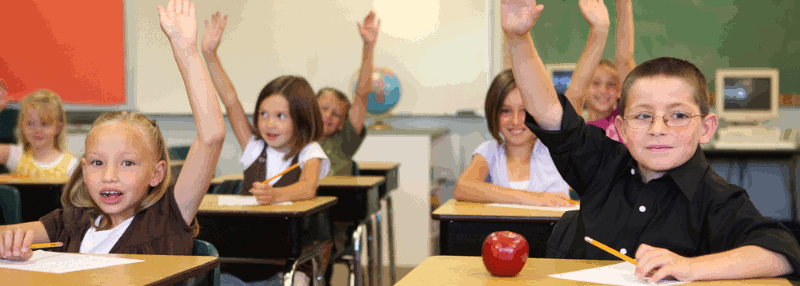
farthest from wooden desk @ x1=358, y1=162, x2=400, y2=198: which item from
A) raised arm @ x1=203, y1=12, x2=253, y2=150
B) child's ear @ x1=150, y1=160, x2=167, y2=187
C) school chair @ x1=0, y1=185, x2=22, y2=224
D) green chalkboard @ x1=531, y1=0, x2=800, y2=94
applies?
child's ear @ x1=150, y1=160, x2=167, y2=187

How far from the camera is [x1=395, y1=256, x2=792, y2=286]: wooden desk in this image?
1054mm

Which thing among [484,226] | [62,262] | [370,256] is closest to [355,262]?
[370,256]

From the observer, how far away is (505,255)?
3.58 ft

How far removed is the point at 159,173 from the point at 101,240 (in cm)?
21

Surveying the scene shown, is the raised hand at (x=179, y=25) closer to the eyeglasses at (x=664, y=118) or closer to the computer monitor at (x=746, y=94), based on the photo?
the eyeglasses at (x=664, y=118)

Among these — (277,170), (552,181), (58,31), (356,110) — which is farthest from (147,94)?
(552,181)

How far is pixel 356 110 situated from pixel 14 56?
137 inches

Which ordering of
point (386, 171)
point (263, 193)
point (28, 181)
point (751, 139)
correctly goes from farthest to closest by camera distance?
point (751, 139) < point (386, 171) < point (28, 181) < point (263, 193)

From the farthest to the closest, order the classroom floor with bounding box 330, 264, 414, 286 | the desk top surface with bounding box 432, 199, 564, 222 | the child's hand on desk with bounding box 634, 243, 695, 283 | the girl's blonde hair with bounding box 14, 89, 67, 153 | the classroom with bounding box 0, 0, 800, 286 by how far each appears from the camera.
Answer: the classroom floor with bounding box 330, 264, 414, 286 → the girl's blonde hair with bounding box 14, 89, 67, 153 → the desk top surface with bounding box 432, 199, 564, 222 → the classroom with bounding box 0, 0, 800, 286 → the child's hand on desk with bounding box 634, 243, 695, 283

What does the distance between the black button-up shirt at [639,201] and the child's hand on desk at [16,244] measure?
978 mm

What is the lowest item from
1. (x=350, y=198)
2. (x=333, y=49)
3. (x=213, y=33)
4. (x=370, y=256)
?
(x=370, y=256)

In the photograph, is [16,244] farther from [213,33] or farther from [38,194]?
[38,194]

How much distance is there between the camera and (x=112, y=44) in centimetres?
581

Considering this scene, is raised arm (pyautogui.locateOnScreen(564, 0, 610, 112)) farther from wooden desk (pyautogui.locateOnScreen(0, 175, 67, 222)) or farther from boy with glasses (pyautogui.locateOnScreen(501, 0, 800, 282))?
wooden desk (pyautogui.locateOnScreen(0, 175, 67, 222))
